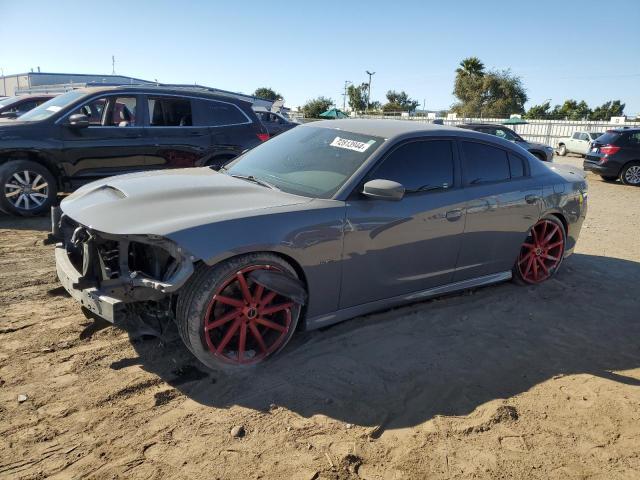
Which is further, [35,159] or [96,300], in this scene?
[35,159]

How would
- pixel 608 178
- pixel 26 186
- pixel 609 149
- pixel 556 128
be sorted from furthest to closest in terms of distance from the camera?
1. pixel 556 128
2. pixel 608 178
3. pixel 609 149
4. pixel 26 186

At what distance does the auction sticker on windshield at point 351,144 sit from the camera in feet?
12.4

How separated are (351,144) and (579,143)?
23751mm

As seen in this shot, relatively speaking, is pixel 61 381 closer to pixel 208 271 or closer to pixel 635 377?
pixel 208 271

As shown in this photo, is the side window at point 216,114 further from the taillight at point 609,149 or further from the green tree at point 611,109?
the green tree at point 611,109

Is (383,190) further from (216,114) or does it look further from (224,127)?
(216,114)

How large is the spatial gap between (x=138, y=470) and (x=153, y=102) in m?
6.28

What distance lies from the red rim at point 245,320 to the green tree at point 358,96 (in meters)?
69.3

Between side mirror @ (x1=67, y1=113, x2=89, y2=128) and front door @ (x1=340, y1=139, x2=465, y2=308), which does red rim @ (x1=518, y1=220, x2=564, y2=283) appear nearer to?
front door @ (x1=340, y1=139, x2=465, y2=308)

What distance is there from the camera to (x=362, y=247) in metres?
3.48

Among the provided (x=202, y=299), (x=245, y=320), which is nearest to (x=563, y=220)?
(x=245, y=320)

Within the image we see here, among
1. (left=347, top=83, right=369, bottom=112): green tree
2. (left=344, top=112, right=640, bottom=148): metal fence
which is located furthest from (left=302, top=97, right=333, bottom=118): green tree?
(left=344, top=112, right=640, bottom=148): metal fence

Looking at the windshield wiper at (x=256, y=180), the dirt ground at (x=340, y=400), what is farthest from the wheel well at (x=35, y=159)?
the windshield wiper at (x=256, y=180)

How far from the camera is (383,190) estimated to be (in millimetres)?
3346
